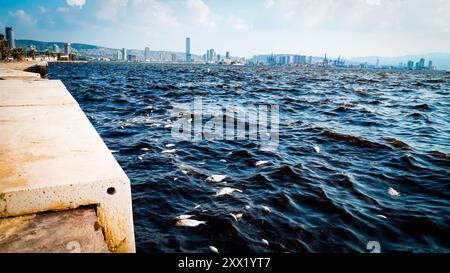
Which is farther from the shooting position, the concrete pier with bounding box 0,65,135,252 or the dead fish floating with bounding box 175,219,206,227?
the dead fish floating with bounding box 175,219,206,227

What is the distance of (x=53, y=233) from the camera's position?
1946 millimetres

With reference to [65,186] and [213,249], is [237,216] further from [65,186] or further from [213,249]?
[65,186]

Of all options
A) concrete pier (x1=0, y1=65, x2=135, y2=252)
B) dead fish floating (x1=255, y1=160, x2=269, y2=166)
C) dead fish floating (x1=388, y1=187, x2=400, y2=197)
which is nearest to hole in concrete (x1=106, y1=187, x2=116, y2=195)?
concrete pier (x1=0, y1=65, x2=135, y2=252)

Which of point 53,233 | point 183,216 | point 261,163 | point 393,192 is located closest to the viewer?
point 53,233

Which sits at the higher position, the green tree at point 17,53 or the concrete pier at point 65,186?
the green tree at point 17,53

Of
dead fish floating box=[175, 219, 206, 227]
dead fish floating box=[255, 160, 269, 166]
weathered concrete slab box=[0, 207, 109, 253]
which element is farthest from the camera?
dead fish floating box=[255, 160, 269, 166]

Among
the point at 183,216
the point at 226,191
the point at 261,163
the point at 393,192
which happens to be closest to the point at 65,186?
the point at 183,216

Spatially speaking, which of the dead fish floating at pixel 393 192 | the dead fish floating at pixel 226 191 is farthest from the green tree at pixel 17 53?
the dead fish floating at pixel 393 192

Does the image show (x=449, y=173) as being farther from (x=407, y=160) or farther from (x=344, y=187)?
(x=344, y=187)

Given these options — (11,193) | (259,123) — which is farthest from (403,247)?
(259,123)

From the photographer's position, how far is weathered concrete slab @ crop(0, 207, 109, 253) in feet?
5.96

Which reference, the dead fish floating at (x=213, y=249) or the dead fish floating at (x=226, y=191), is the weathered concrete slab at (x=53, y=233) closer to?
the dead fish floating at (x=213, y=249)

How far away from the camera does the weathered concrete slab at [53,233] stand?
1817mm

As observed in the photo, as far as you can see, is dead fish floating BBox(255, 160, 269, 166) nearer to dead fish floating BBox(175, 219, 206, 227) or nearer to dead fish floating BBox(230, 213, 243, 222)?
dead fish floating BBox(230, 213, 243, 222)
